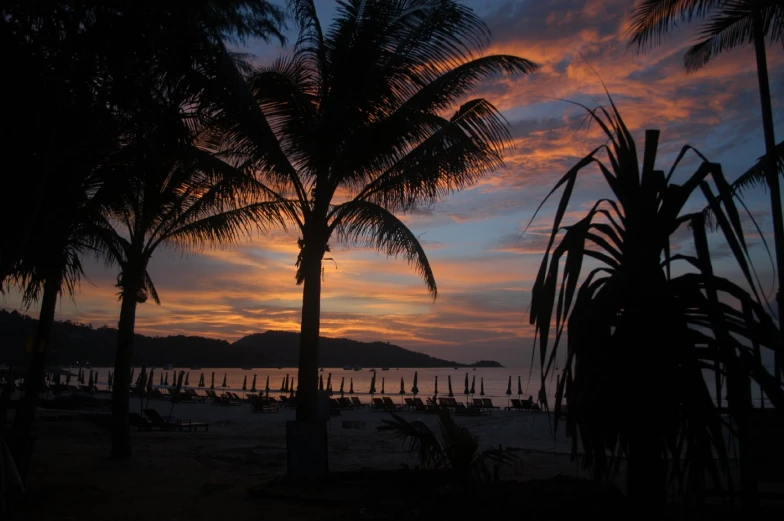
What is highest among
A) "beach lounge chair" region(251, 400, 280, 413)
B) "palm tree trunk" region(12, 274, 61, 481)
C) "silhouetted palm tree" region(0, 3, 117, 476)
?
"silhouetted palm tree" region(0, 3, 117, 476)

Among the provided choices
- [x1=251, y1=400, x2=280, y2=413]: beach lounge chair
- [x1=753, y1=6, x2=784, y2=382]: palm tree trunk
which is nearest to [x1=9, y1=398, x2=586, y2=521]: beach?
[x1=753, y1=6, x2=784, y2=382]: palm tree trunk

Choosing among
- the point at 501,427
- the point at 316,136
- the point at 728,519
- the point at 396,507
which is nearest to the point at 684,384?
the point at 728,519

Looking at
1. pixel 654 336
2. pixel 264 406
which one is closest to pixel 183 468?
pixel 654 336

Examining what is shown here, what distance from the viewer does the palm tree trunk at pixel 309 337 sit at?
8.61 meters

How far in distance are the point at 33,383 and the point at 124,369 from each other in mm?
2072

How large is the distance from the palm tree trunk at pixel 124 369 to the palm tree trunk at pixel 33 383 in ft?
4.49

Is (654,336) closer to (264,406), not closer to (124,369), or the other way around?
(124,369)

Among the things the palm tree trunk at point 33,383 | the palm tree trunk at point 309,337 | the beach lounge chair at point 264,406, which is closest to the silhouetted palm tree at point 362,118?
the palm tree trunk at point 309,337

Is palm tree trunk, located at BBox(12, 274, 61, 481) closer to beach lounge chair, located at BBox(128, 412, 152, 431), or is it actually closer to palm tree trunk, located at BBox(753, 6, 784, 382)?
beach lounge chair, located at BBox(128, 412, 152, 431)

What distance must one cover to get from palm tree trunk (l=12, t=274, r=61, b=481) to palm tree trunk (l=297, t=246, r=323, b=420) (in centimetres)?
343

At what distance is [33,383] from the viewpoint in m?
9.01

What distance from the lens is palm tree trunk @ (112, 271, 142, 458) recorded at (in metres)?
10.9

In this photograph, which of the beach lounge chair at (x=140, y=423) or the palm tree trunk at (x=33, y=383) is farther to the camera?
the beach lounge chair at (x=140, y=423)

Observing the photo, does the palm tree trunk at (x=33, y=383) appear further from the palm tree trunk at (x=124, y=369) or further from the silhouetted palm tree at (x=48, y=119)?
the palm tree trunk at (x=124, y=369)
